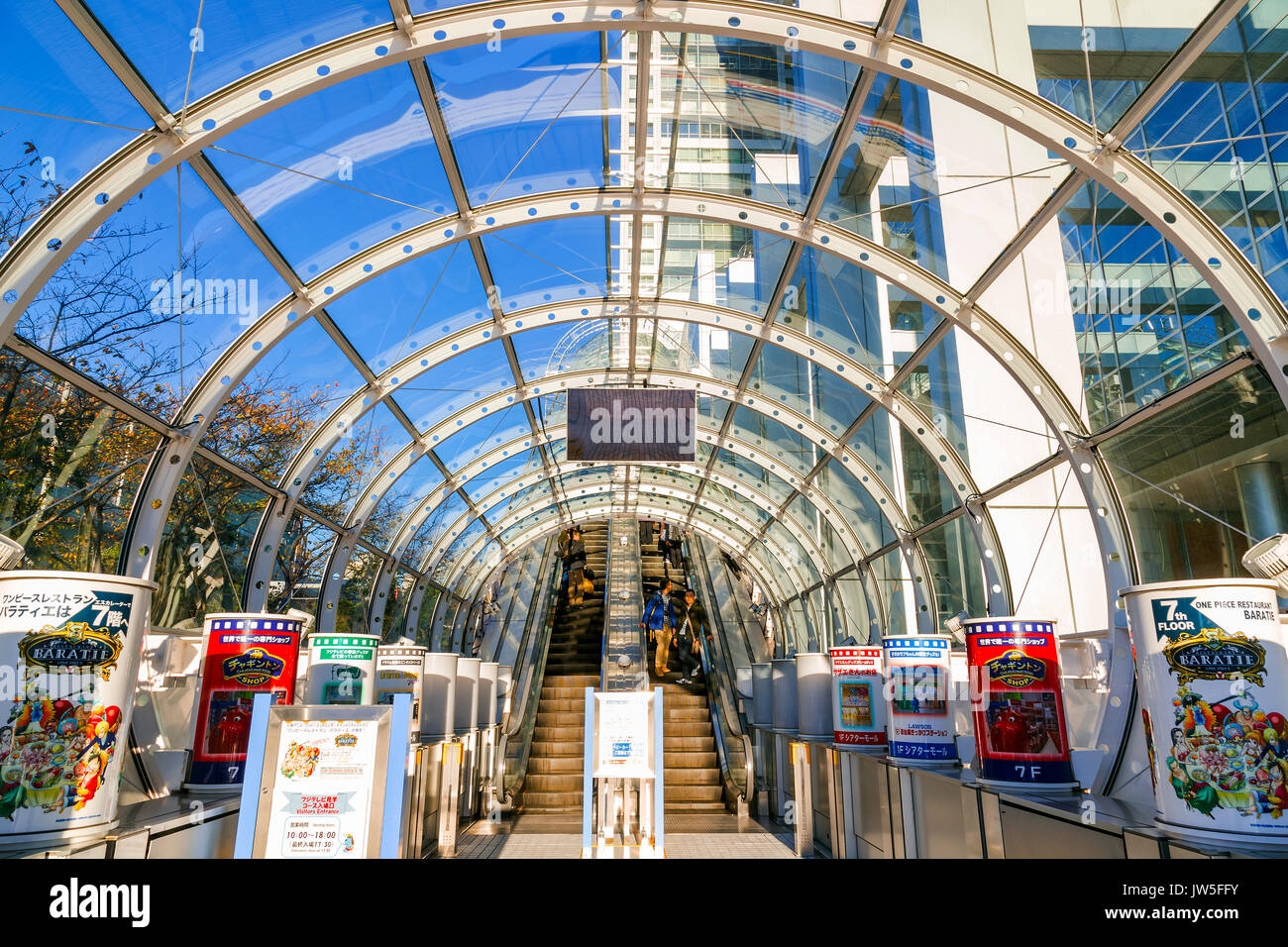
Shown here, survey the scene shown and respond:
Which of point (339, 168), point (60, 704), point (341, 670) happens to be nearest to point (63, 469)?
point (341, 670)

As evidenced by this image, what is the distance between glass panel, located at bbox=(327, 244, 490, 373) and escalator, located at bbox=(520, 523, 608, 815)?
7125 millimetres

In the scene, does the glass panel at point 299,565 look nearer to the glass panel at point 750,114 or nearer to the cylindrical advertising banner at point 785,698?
the cylindrical advertising banner at point 785,698

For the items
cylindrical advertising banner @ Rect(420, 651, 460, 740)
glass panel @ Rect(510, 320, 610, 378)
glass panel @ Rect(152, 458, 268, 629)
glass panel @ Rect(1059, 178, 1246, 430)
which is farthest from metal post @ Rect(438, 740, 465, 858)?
glass panel @ Rect(1059, 178, 1246, 430)

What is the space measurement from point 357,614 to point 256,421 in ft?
24.0

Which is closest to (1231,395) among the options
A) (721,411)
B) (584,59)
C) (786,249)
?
(786,249)

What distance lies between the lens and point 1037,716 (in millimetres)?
6531

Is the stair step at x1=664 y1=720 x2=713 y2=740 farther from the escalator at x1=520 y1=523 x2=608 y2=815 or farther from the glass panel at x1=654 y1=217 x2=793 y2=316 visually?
the glass panel at x1=654 y1=217 x2=793 y2=316

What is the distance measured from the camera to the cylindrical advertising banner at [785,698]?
14.4m

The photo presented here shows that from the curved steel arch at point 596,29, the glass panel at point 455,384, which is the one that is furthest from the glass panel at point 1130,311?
the glass panel at point 455,384

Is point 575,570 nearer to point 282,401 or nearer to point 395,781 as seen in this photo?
point 282,401

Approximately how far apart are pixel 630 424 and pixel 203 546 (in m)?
6.32

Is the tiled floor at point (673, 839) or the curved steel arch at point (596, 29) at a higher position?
the curved steel arch at point (596, 29)

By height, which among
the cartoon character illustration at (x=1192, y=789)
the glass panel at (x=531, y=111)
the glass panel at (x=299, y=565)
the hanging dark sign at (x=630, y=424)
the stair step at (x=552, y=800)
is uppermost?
the glass panel at (x=531, y=111)

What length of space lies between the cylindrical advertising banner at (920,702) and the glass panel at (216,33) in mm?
8262
